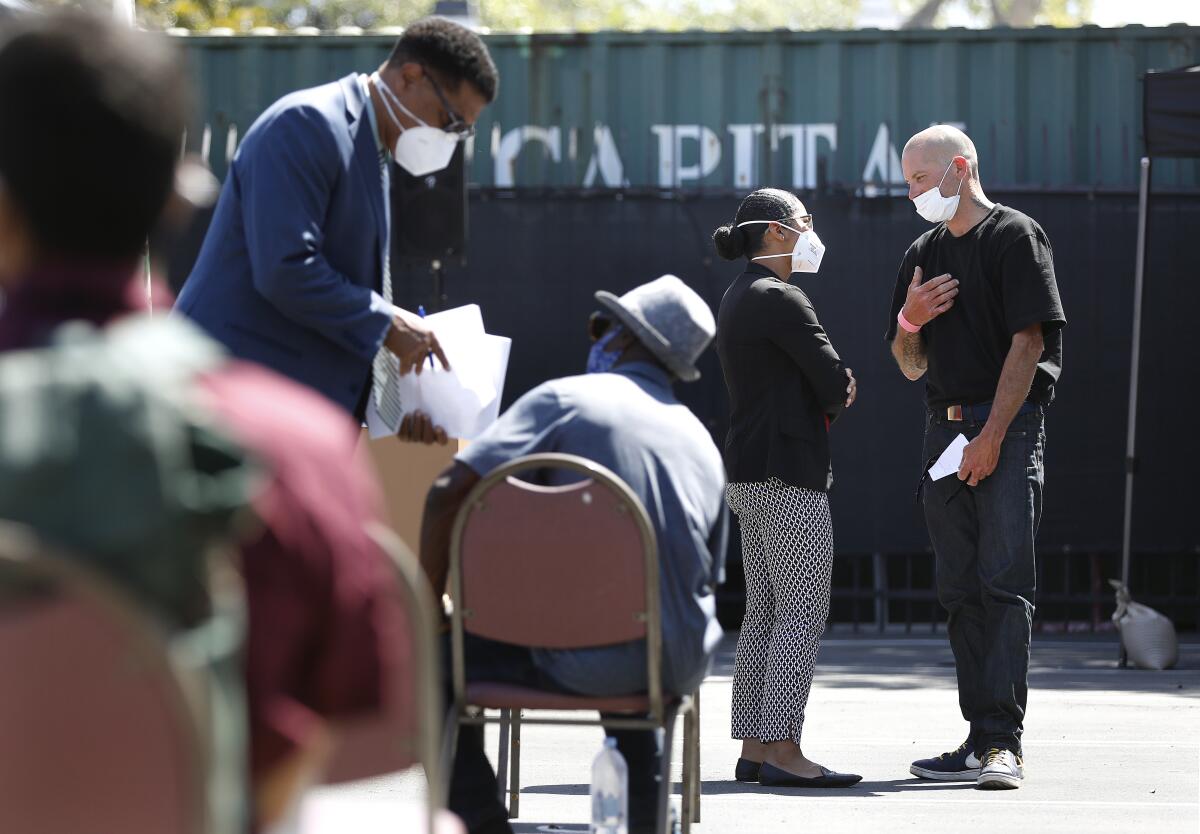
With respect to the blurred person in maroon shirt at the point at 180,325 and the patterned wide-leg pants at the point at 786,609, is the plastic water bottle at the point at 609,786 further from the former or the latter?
the blurred person in maroon shirt at the point at 180,325

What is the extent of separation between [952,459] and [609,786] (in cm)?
211

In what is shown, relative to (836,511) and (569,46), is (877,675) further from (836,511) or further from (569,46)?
(569,46)

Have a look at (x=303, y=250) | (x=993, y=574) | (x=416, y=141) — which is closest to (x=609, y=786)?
(x=303, y=250)

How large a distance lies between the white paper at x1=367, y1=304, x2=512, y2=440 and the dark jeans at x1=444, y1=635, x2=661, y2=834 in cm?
60

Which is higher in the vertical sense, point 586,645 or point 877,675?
point 586,645

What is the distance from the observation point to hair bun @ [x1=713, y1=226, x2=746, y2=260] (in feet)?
18.6

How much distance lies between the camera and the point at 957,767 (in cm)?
→ 547

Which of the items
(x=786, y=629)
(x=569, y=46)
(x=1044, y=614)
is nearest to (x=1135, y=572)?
(x=1044, y=614)

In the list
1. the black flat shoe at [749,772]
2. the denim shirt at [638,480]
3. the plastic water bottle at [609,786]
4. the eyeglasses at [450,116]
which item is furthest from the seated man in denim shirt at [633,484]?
the black flat shoe at [749,772]

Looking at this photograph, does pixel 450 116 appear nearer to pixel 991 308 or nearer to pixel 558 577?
pixel 558 577

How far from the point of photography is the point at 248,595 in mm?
1665

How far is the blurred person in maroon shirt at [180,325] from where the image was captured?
5.17ft

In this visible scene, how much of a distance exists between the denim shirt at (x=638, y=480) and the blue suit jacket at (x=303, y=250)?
567mm

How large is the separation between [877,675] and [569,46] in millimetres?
4766
